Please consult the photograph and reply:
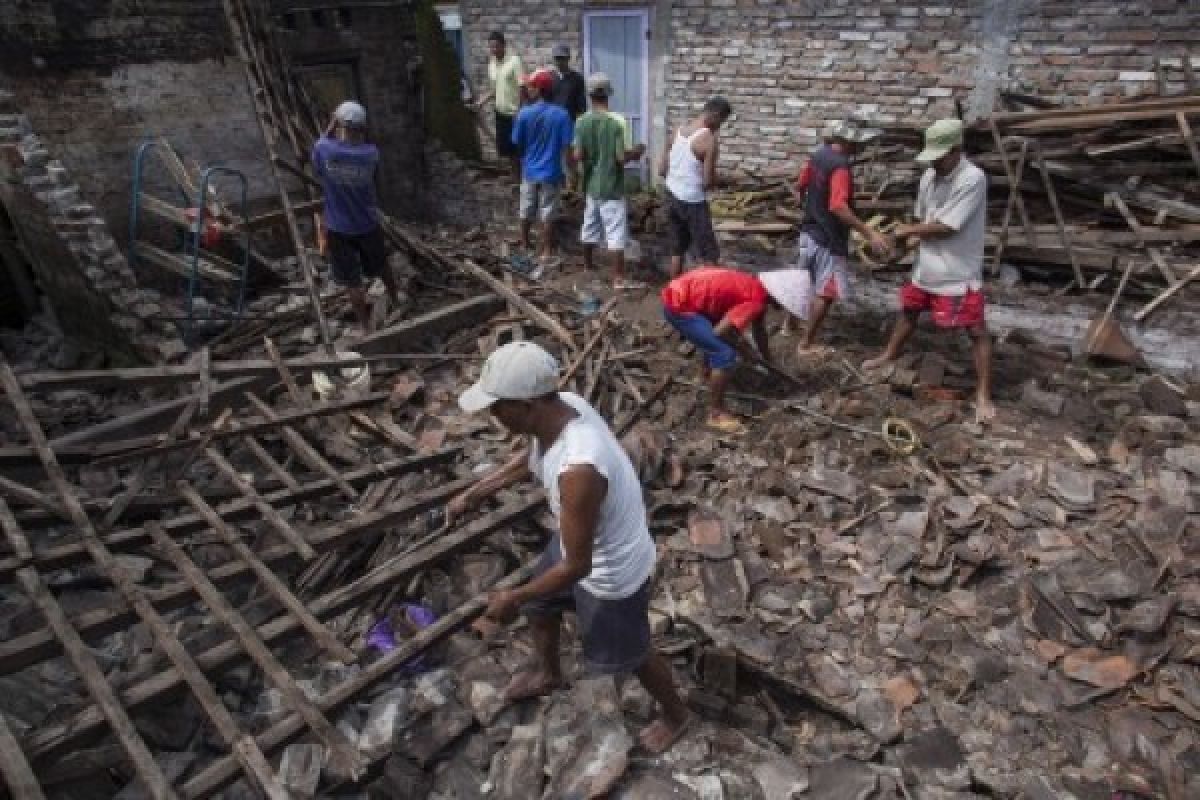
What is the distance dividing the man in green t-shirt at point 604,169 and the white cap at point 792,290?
3137 mm

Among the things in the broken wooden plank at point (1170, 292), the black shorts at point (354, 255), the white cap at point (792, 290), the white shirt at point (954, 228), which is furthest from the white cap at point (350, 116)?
the broken wooden plank at point (1170, 292)

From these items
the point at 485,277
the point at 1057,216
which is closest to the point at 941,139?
the point at 1057,216

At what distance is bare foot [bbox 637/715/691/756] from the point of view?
3.77 meters

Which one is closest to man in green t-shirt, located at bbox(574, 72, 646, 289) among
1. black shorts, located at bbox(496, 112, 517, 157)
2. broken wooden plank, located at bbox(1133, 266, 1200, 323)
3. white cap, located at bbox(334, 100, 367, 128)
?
white cap, located at bbox(334, 100, 367, 128)

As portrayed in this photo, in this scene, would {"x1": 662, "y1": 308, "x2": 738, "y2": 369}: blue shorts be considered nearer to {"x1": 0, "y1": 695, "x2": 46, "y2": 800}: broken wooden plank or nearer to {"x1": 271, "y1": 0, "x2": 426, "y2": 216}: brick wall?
{"x1": 0, "y1": 695, "x2": 46, "y2": 800}: broken wooden plank

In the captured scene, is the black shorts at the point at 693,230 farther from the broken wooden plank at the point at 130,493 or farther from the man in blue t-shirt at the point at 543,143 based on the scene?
the broken wooden plank at the point at 130,493

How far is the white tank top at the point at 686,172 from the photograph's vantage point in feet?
24.0

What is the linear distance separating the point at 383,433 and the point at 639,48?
7227 mm

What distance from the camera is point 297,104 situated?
9.16 metres

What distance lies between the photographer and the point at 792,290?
5.50m

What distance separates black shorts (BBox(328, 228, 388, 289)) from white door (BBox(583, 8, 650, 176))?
16.7ft

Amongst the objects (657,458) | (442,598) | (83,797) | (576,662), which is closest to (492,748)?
(576,662)

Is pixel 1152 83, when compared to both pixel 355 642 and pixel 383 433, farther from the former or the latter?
pixel 355 642

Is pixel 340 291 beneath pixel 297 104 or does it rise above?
beneath
